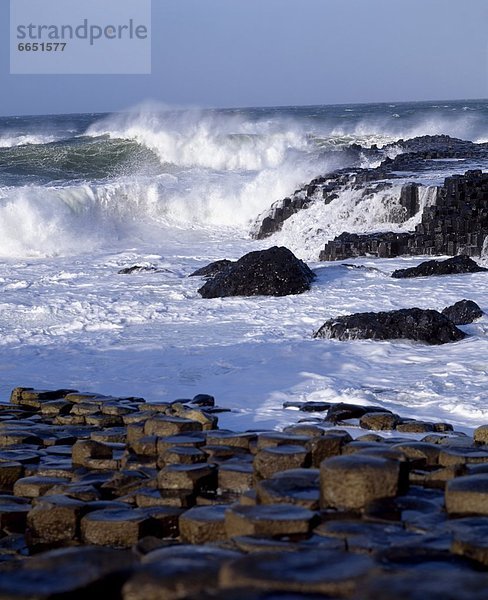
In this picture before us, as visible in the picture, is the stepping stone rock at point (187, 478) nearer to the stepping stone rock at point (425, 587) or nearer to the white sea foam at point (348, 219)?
the stepping stone rock at point (425, 587)

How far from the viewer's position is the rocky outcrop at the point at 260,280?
12.1 m

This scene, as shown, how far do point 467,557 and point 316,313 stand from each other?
8.16 meters

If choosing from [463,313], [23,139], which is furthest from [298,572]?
[23,139]

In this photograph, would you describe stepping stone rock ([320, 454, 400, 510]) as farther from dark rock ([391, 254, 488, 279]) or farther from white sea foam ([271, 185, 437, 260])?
white sea foam ([271, 185, 437, 260])

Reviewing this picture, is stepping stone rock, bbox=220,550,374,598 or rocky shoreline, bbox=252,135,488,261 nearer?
stepping stone rock, bbox=220,550,374,598

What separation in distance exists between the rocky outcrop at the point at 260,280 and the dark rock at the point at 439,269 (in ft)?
4.66

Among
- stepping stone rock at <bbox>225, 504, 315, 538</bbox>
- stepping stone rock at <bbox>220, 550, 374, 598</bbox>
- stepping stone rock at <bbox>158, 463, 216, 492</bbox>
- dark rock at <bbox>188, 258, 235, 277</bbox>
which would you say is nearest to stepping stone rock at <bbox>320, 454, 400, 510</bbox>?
stepping stone rock at <bbox>225, 504, 315, 538</bbox>

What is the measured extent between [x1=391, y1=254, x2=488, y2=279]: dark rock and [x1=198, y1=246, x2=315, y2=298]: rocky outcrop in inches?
55.9

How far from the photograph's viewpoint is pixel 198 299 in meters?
12.1

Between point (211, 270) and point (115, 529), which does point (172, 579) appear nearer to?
point (115, 529)

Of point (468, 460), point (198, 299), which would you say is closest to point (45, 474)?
point (468, 460)

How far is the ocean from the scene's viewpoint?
24.8 ft

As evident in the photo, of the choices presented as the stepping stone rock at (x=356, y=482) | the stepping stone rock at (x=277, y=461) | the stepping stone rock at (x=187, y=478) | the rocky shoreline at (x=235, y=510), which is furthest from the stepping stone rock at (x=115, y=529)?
the stepping stone rock at (x=356, y=482)

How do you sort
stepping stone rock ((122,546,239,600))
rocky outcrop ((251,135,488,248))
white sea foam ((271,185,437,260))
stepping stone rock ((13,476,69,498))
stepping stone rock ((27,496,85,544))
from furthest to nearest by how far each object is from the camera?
1. white sea foam ((271,185,437,260))
2. rocky outcrop ((251,135,488,248))
3. stepping stone rock ((13,476,69,498))
4. stepping stone rock ((27,496,85,544))
5. stepping stone rock ((122,546,239,600))
